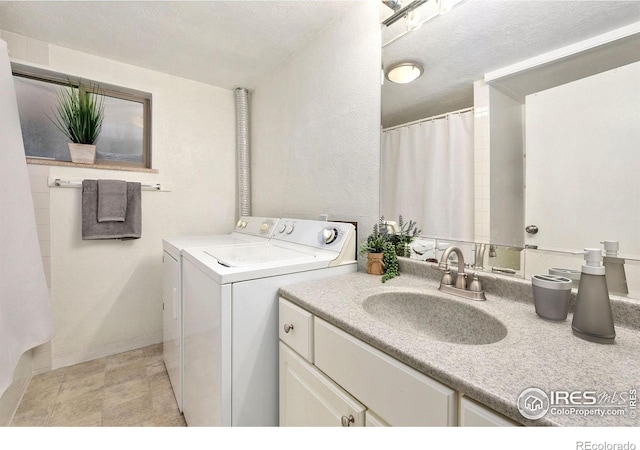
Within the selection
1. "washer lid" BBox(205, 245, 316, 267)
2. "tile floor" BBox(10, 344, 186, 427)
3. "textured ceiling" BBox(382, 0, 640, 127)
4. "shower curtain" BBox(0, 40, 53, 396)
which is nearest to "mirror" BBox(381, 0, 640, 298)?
"textured ceiling" BBox(382, 0, 640, 127)

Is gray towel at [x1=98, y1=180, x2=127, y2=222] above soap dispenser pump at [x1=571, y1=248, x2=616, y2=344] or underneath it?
above

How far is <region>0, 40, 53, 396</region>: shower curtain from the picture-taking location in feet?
4.03

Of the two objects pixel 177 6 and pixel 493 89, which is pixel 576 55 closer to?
pixel 493 89

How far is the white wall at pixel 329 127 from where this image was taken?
4.67ft

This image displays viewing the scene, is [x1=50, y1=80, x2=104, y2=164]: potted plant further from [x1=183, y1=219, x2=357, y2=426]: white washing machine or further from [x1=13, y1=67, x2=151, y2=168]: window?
[x1=183, y1=219, x2=357, y2=426]: white washing machine

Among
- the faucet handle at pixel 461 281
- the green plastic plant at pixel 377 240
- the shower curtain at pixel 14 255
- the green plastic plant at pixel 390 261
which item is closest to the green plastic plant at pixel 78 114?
the shower curtain at pixel 14 255

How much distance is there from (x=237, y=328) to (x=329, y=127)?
1240 mm

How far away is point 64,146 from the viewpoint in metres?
1.99

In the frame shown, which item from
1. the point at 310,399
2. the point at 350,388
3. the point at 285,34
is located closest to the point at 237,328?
the point at 310,399

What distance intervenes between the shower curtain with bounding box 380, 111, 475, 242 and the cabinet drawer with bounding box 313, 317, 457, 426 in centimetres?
70

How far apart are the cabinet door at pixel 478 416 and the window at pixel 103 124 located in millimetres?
2554

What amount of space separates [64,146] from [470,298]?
2.76 metres

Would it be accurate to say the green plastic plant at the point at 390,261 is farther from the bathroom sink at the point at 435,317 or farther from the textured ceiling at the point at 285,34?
the textured ceiling at the point at 285,34
